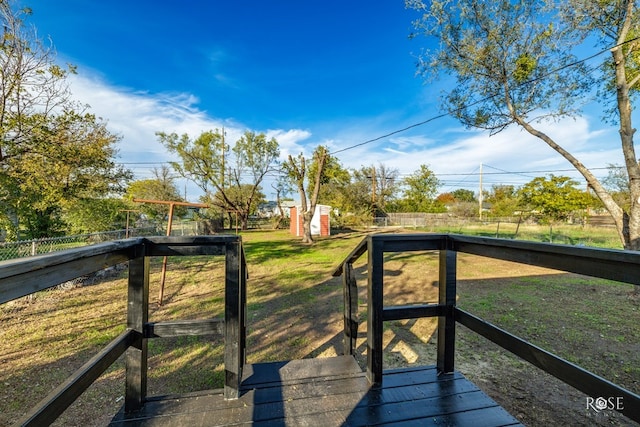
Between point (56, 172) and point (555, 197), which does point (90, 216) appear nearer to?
point (56, 172)

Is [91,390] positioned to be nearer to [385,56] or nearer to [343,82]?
[385,56]

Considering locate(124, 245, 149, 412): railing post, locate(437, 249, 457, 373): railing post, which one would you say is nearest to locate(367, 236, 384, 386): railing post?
locate(437, 249, 457, 373): railing post

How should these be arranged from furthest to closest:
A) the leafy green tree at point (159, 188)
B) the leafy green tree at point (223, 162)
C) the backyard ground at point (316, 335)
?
the leafy green tree at point (159, 188) → the leafy green tree at point (223, 162) → the backyard ground at point (316, 335)

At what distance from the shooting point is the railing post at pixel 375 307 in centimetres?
181

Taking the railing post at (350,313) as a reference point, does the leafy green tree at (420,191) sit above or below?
above

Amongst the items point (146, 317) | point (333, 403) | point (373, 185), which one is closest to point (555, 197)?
point (373, 185)

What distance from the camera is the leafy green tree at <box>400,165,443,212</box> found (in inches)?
1211

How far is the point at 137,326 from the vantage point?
1628 mm

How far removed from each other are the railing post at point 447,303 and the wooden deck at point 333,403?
0.12 metres

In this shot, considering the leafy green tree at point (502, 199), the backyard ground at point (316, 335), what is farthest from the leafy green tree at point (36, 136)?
the leafy green tree at point (502, 199)

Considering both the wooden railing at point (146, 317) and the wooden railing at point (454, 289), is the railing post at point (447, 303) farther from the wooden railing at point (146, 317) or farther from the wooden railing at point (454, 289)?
the wooden railing at point (146, 317)

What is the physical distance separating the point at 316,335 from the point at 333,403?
1901 millimetres

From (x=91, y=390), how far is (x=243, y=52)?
1235 cm

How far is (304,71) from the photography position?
13570mm
